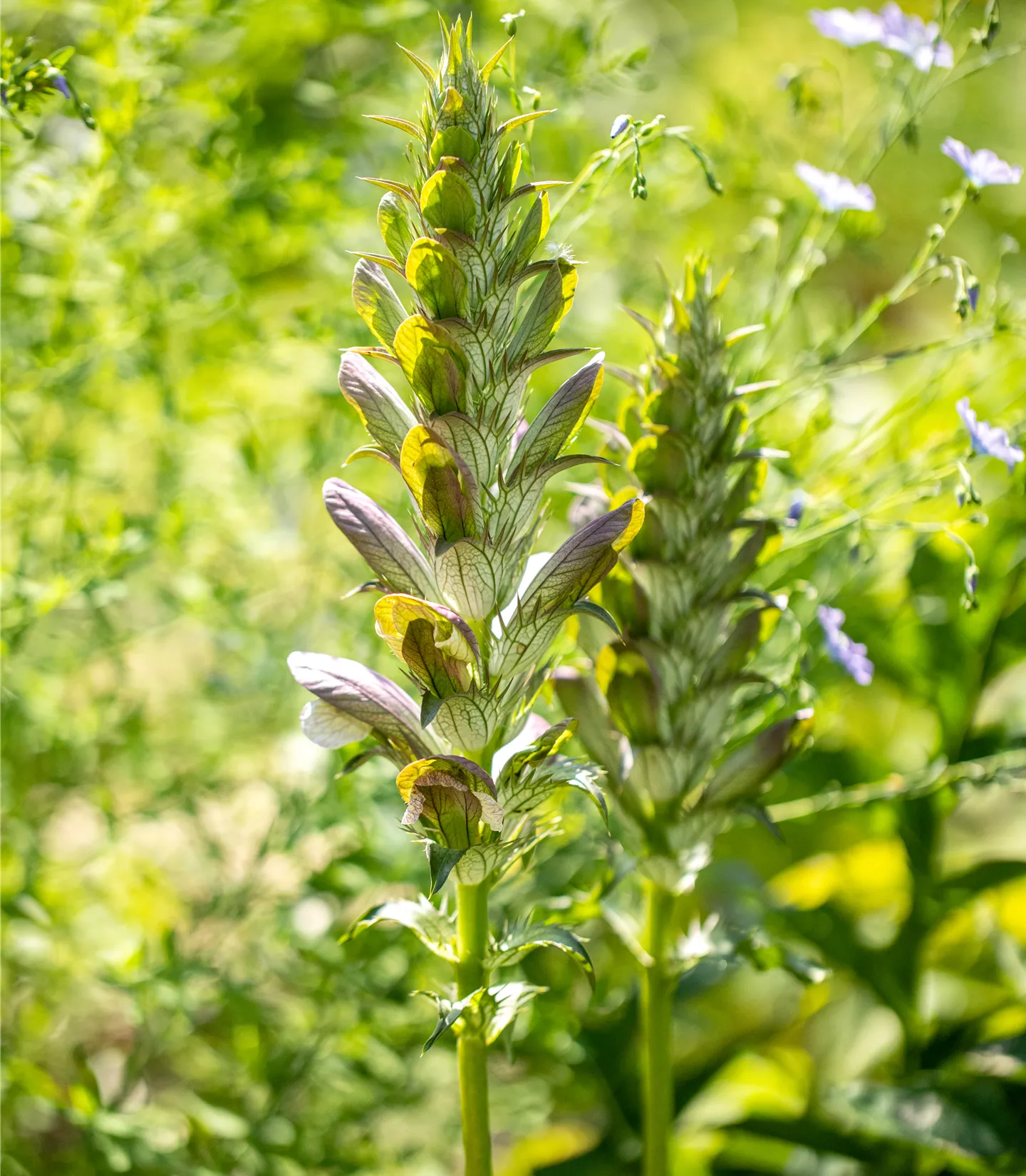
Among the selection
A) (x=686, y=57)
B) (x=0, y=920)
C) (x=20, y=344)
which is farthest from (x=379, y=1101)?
(x=686, y=57)

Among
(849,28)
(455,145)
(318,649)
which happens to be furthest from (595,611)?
(318,649)

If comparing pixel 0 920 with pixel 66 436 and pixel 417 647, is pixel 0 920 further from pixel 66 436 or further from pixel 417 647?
pixel 417 647

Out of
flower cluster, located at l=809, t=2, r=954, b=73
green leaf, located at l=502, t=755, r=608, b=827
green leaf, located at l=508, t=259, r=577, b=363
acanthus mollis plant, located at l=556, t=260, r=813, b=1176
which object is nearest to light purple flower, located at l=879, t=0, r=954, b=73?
flower cluster, located at l=809, t=2, r=954, b=73

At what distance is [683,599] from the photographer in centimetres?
47

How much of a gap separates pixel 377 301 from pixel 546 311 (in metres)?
0.06

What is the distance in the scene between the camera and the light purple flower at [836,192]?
1.68 ft

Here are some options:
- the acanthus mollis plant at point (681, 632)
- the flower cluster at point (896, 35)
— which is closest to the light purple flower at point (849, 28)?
the flower cluster at point (896, 35)

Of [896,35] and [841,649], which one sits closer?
[841,649]

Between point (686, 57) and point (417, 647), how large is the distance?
5.44 feet

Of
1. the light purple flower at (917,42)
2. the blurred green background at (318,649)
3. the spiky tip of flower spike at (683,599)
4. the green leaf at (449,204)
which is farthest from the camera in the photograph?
the blurred green background at (318,649)

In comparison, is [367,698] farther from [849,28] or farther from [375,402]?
[849,28]

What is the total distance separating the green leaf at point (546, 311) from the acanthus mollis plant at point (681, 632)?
7 cm

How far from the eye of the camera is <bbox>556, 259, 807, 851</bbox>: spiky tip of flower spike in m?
0.45

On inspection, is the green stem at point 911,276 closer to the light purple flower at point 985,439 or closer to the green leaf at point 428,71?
the light purple flower at point 985,439
